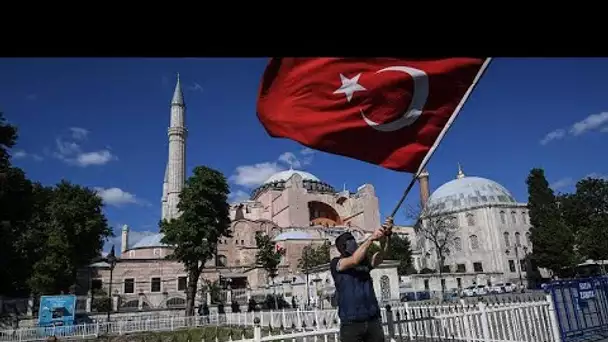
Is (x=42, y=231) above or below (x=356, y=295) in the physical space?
above

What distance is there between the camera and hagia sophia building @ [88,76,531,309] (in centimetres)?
3747

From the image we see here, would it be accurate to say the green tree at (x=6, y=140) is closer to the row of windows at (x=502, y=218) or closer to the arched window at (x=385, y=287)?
the arched window at (x=385, y=287)

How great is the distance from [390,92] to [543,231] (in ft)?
128

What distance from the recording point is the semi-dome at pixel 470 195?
154ft

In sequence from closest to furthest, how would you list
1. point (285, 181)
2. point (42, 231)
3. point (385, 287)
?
point (385, 287) < point (42, 231) < point (285, 181)

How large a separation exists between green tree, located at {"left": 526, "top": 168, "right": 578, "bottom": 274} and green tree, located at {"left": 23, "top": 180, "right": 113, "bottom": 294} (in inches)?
1406

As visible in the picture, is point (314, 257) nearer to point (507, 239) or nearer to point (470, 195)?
point (470, 195)

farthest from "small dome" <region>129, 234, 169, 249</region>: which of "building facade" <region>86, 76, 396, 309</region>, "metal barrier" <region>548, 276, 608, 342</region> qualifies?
"metal barrier" <region>548, 276, 608, 342</region>

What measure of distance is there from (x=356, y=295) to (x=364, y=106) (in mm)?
1831

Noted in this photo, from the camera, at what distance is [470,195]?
48.0 m

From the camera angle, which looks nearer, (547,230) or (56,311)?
(56,311)

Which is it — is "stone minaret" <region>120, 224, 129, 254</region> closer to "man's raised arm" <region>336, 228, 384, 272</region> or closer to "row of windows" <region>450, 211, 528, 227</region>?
"row of windows" <region>450, 211, 528, 227</region>

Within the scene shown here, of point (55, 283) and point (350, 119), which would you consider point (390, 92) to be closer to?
point (350, 119)

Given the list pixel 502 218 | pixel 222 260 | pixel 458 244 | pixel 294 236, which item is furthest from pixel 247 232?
pixel 502 218
